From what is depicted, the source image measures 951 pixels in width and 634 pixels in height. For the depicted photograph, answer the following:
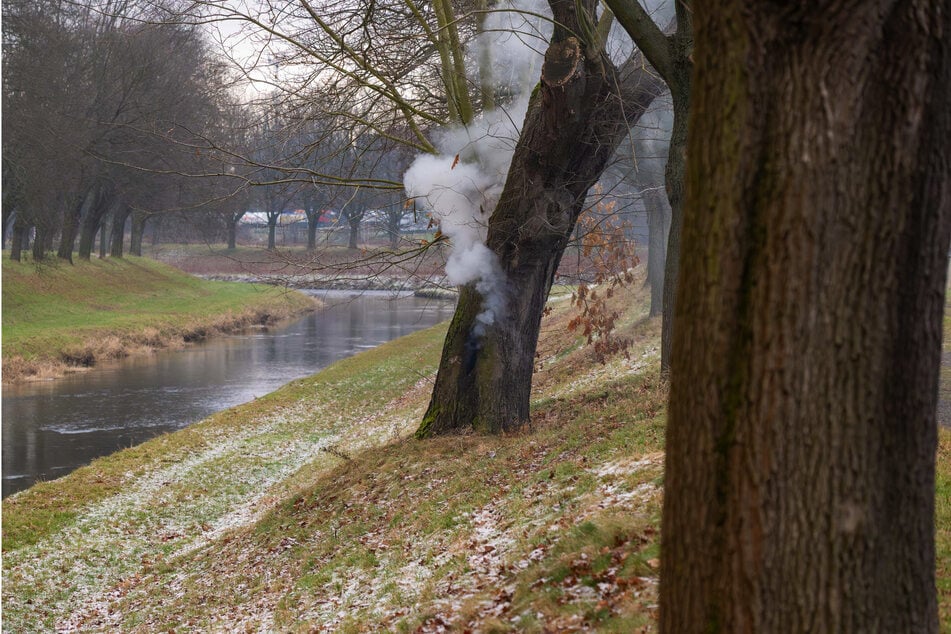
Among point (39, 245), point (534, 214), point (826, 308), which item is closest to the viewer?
point (826, 308)

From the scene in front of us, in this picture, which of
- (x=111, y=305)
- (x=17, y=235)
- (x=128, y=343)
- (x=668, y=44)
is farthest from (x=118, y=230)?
(x=668, y=44)

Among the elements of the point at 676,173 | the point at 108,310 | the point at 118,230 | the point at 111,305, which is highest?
the point at 118,230

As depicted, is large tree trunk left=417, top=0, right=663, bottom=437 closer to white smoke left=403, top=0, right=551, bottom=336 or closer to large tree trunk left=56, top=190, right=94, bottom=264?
white smoke left=403, top=0, right=551, bottom=336

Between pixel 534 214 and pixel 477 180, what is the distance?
5.25 ft

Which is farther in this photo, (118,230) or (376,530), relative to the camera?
(118,230)

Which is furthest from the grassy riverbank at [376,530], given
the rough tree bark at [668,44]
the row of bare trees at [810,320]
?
the rough tree bark at [668,44]

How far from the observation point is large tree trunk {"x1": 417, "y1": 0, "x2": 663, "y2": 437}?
1038 centimetres

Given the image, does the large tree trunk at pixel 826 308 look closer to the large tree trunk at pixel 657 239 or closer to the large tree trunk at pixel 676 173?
the large tree trunk at pixel 676 173

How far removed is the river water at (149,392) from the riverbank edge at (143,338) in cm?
73

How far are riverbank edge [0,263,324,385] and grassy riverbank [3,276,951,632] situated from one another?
5172 mm

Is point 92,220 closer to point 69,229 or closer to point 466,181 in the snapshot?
point 69,229

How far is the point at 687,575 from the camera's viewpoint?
3209 millimetres

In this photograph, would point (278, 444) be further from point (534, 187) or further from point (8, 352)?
Answer: point (8, 352)

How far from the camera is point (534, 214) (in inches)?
436
